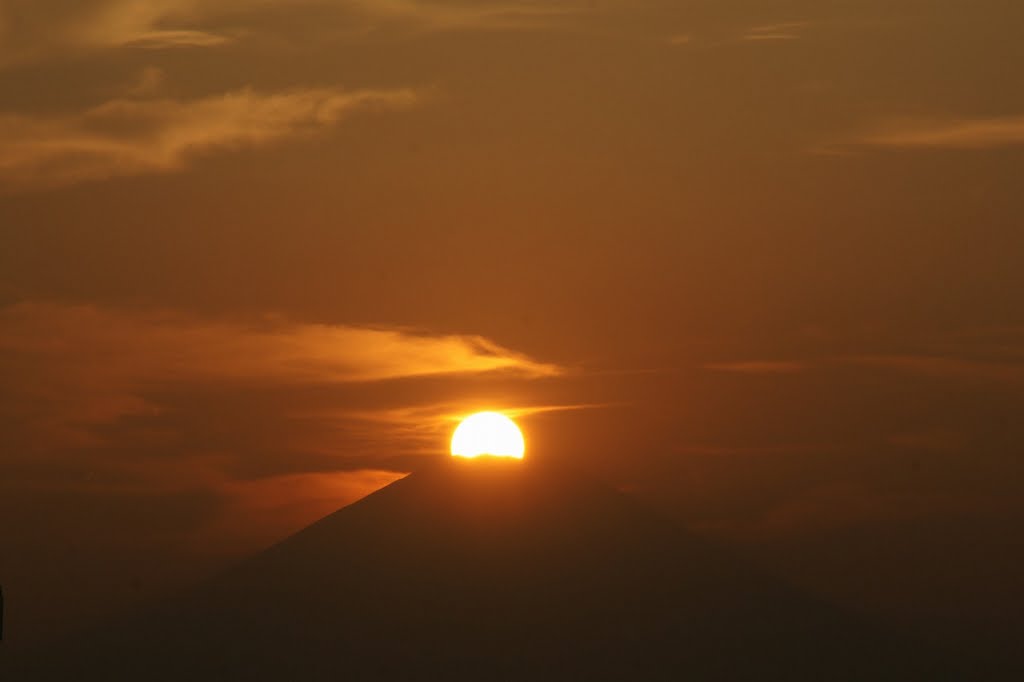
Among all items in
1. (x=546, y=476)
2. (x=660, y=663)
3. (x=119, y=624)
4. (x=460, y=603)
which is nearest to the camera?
(x=660, y=663)

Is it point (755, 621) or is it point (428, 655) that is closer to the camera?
point (428, 655)

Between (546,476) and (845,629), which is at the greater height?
(546,476)

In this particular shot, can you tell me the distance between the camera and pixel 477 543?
97.6 m

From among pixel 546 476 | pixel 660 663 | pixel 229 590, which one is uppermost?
pixel 546 476

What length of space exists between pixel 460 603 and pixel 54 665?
2634cm

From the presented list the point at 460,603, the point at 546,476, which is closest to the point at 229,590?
the point at 460,603

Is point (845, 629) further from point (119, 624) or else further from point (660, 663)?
point (119, 624)

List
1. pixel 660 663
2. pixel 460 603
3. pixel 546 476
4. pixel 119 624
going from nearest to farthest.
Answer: pixel 660 663
pixel 460 603
pixel 119 624
pixel 546 476

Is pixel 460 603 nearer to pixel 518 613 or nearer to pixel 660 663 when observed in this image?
pixel 518 613

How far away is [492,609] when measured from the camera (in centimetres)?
9156

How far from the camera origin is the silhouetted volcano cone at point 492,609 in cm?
8725

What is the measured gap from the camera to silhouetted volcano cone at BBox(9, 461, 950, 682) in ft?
286

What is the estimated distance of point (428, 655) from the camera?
87375 mm

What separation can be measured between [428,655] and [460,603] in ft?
18.2
